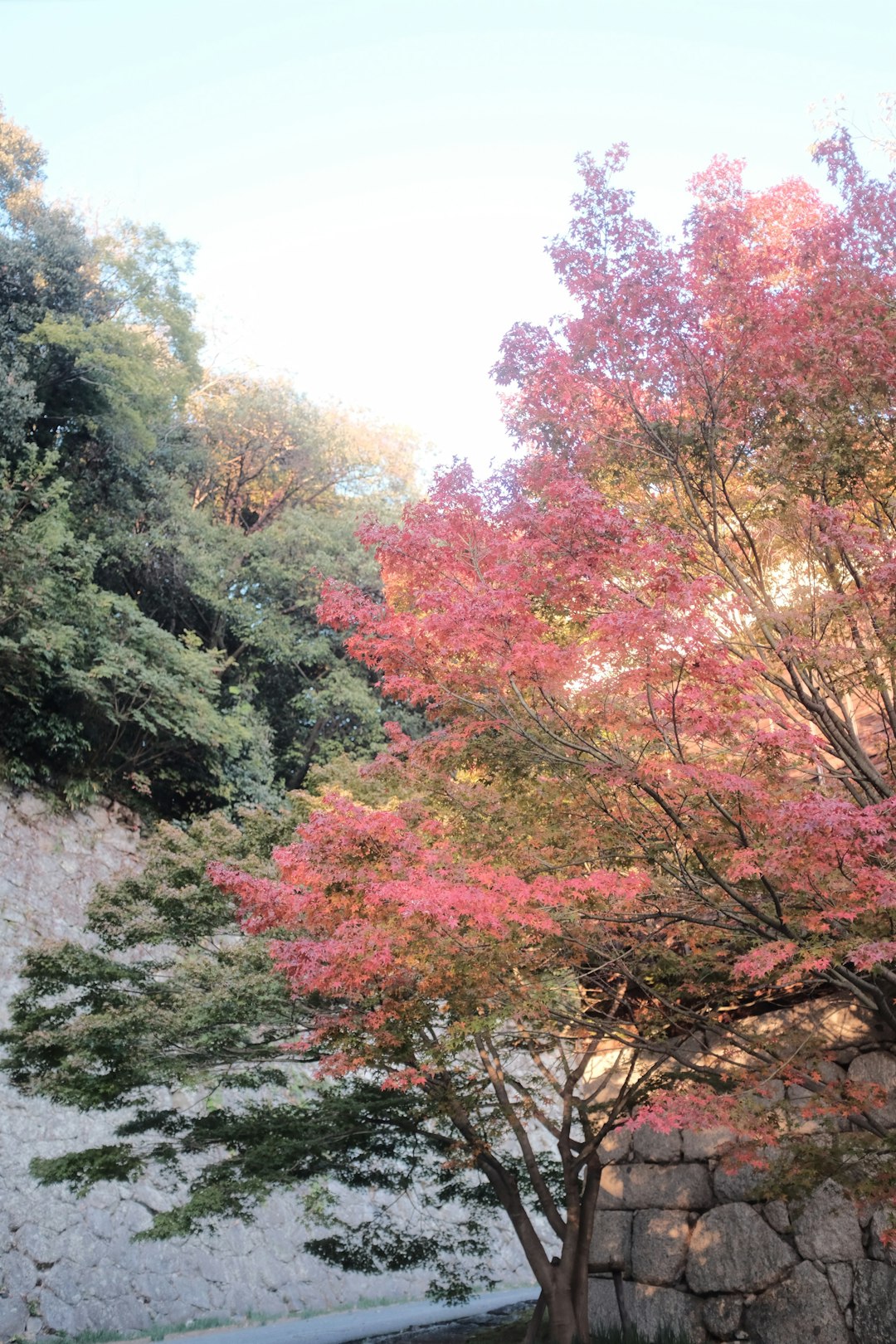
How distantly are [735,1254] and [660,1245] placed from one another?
0.78 meters

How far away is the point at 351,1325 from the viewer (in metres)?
11.3

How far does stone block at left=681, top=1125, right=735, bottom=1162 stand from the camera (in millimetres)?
7457

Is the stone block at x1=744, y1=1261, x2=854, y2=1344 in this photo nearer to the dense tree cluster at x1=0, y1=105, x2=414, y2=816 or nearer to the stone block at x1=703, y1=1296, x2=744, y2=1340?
the stone block at x1=703, y1=1296, x2=744, y2=1340

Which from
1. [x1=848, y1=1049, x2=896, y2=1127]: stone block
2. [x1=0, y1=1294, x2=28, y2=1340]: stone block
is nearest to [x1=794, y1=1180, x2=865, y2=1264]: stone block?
[x1=848, y1=1049, x2=896, y2=1127]: stone block

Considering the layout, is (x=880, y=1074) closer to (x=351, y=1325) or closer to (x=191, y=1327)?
(x=351, y=1325)

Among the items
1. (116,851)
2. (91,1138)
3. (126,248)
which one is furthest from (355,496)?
(91,1138)

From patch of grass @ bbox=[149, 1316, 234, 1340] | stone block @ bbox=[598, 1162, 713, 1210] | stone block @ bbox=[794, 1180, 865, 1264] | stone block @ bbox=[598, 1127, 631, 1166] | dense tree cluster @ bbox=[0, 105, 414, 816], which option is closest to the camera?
stone block @ bbox=[794, 1180, 865, 1264]

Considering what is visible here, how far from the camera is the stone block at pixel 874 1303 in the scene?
20.0ft

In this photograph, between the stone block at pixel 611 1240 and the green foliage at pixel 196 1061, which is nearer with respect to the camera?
the green foliage at pixel 196 1061

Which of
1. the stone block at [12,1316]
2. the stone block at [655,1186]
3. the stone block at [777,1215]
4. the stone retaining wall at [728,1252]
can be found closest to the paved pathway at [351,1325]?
the stone block at [12,1316]

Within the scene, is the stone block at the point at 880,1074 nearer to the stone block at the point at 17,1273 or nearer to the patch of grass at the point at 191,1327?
the patch of grass at the point at 191,1327

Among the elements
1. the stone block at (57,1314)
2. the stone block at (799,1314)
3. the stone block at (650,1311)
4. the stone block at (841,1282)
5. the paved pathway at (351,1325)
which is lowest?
the paved pathway at (351,1325)

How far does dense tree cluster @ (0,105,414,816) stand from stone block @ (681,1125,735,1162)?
10348 mm

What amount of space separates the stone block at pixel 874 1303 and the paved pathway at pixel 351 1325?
5.29 meters
